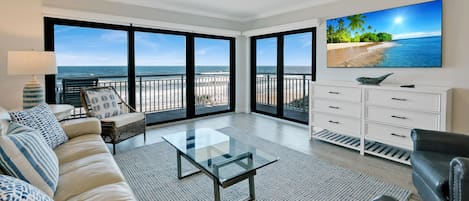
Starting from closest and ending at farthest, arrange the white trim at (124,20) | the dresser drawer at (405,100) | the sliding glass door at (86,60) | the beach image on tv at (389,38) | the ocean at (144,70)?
the dresser drawer at (405,100) → the beach image on tv at (389,38) → the white trim at (124,20) → the sliding glass door at (86,60) → the ocean at (144,70)

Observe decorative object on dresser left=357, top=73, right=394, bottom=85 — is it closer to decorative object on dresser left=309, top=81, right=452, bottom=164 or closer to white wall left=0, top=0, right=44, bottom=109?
decorative object on dresser left=309, top=81, right=452, bottom=164

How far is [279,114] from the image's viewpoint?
18.0 ft

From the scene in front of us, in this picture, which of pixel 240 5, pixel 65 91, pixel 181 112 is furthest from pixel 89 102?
pixel 240 5

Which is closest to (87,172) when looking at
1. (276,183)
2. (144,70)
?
(276,183)

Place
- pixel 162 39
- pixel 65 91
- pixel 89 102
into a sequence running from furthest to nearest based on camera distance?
pixel 162 39 < pixel 65 91 < pixel 89 102

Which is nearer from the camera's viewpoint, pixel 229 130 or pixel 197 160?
pixel 197 160

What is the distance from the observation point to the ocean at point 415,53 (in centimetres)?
310

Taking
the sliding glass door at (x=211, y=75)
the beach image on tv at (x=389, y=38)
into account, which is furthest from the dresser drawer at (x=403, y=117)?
the sliding glass door at (x=211, y=75)

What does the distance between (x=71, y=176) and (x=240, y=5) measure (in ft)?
12.8

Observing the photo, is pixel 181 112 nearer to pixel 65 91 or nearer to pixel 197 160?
pixel 65 91

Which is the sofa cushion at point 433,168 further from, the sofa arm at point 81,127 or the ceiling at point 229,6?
the ceiling at point 229,6

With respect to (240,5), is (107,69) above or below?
below

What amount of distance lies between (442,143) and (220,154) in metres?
1.73

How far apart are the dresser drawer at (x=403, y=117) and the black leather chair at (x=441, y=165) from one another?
79cm
